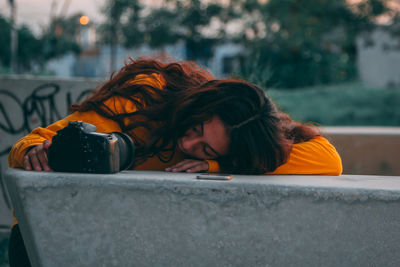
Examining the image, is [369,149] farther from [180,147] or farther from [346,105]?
[346,105]

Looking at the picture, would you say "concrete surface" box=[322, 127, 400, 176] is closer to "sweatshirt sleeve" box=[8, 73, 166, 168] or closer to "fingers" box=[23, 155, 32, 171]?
"sweatshirt sleeve" box=[8, 73, 166, 168]

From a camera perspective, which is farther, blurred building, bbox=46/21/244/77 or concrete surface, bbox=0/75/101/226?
blurred building, bbox=46/21/244/77

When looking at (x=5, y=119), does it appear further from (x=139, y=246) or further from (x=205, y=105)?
(x=139, y=246)

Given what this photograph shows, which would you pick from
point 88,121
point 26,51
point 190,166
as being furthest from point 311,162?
point 26,51

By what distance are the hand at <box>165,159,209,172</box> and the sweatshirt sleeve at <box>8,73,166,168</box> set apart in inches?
13.5

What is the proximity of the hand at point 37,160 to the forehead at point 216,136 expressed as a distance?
25.0 inches

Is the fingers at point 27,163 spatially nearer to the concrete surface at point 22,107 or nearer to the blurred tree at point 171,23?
the concrete surface at point 22,107

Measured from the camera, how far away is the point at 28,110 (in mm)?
3195

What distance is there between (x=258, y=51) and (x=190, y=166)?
2538 millimetres

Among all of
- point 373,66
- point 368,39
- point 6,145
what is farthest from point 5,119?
point 373,66

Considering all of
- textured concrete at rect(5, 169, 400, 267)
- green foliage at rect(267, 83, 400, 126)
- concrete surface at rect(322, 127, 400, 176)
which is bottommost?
green foliage at rect(267, 83, 400, 126)

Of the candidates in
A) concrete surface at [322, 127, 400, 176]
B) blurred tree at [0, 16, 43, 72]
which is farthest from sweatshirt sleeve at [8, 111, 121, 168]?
blurred tree at [0, 16, 43, 72]

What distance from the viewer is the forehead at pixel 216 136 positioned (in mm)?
1834

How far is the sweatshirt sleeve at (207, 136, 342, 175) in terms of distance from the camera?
6.07 ft
